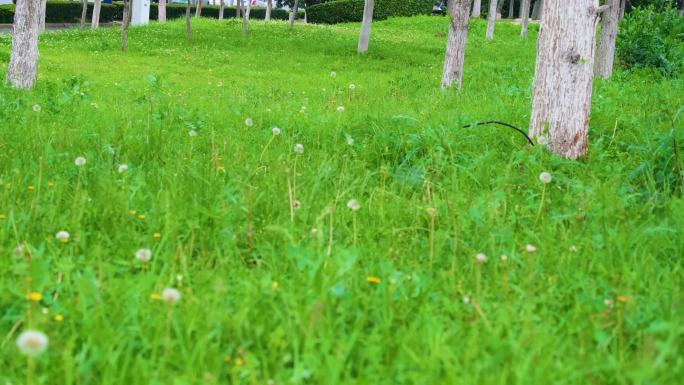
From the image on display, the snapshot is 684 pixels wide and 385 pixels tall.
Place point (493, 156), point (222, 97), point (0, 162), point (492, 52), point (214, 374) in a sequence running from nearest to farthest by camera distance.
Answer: point (214, 374)
point (0, 162)
point (493, 156)
point (222, 97)
point (492, 52)

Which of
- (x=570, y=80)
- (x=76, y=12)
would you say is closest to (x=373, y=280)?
(x=570, y=80)

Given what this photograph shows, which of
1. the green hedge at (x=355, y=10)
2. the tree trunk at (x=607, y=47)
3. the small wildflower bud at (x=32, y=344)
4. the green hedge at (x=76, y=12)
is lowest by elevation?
the small wildflower bud at (x=32, y=344)

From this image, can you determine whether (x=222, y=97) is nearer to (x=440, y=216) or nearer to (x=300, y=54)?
(x=440, y=216)

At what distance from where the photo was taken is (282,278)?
3.04 metres

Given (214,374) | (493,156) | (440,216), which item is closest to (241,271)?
(214,374)

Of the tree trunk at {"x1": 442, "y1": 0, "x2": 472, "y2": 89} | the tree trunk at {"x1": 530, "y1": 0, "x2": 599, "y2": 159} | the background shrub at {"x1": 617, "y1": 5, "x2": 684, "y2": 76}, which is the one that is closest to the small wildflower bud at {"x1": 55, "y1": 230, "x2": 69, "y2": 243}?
the tree trunk at {"x1": 530, "y1": 0, "x2": 599, "y2": 159}

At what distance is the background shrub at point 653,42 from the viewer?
14.8 metres

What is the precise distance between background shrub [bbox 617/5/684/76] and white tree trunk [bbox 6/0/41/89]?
38.8 feet

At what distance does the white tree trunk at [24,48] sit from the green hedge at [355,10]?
1306 inches

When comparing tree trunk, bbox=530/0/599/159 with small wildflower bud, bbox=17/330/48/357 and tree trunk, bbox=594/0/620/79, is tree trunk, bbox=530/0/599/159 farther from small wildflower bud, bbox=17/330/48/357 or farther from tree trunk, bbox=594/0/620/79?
tree trunk, bbox=594/0/620/79

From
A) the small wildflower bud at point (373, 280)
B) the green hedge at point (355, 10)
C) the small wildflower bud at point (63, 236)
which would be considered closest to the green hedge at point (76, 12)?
the green hedge at point (355, 10)

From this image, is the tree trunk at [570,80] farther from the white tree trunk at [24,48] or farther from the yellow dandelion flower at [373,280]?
the white tree trunk at [24,48]

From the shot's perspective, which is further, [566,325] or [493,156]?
[493,156]

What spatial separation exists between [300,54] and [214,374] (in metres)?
21.3
